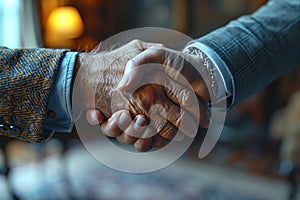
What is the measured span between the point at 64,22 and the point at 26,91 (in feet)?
8.65

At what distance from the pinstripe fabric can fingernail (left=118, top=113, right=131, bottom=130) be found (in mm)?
211

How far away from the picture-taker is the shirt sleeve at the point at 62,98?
61cm

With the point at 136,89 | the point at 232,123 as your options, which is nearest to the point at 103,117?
the point at 136,89

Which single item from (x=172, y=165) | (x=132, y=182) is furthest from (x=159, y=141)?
(x=172, y=165)

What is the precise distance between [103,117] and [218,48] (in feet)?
0.84

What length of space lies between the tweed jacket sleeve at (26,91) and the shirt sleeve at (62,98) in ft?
0.04

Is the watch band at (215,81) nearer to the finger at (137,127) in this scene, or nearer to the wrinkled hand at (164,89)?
the wrinkled hand at (164,89)

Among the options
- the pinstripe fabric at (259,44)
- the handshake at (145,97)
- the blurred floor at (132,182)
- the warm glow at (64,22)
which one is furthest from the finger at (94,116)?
the warm glow at (64,22)

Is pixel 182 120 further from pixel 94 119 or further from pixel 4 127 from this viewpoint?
pixel 4 127

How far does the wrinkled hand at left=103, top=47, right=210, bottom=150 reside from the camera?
0.64m

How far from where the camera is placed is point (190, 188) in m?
2.32

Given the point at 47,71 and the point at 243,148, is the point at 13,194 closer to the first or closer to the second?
the point at 47,71

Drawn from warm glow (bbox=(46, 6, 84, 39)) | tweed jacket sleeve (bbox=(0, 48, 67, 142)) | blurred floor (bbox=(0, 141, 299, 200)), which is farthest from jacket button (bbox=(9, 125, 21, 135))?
warm glow (bbox=(46, 6, 84, 39))

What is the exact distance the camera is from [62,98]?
61 cm
